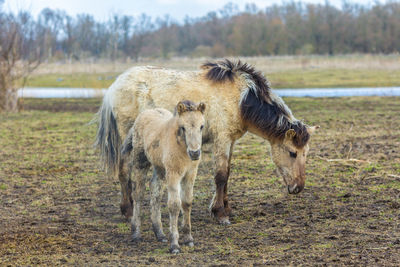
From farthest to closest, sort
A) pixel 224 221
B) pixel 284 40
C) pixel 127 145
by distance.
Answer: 1. pixel 284 40
2. pixel 224 221
3. pixel 127 145

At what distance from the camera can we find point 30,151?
1232cm

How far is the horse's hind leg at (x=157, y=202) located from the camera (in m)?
6.03

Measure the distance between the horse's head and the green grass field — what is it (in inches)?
920

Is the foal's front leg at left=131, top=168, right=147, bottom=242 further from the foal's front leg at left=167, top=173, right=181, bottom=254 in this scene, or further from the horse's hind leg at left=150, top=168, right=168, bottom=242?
the foal's front leg at left=167, top=173, right=181, bottom=254

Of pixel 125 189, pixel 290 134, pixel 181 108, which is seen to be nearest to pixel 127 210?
pixel 125 189

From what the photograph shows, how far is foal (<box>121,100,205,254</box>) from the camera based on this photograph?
5398 millimetres

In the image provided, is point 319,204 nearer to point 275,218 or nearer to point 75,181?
point 275,218

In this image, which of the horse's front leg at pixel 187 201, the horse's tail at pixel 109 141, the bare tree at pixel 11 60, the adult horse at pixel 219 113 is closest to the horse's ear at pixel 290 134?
the adult horse at pixel 219 113

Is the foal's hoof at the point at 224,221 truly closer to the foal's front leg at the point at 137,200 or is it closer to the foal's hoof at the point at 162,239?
the foal's hoof at the point at 162,239

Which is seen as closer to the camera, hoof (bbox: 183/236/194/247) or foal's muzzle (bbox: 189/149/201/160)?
foal's muzzle (bbox: 189/149/201/160)

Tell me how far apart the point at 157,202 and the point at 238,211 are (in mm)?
1698

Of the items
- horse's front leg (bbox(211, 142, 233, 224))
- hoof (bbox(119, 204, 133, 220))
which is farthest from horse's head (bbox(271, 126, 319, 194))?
hoof (bbox(119, 204, 133, 220))

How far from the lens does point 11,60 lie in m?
20.8

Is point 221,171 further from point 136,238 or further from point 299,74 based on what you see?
point 299,74
